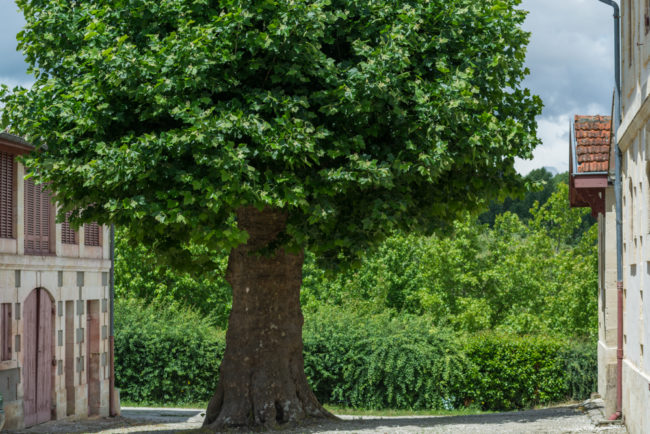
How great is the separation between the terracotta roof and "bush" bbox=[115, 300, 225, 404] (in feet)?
51.8

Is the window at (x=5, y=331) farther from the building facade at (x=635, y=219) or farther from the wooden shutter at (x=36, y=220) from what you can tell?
the building facade at (x=635, y=219)

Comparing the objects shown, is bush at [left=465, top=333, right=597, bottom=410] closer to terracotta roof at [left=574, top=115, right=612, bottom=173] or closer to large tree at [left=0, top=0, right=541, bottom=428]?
terracotta roof at [left=574, top=115, right=612, bottom=173]

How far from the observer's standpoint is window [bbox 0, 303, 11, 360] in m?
18.8

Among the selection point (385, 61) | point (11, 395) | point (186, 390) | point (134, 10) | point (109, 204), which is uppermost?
point (134, 10)

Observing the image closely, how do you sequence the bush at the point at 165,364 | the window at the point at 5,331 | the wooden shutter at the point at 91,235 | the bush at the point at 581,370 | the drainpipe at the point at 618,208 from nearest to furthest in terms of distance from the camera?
1. the drainpipe at the point at 618,208
2. the window at the point at 5,331
3. the wooden shutter at the point at 91,235
4. the bush at the point at 581,370
5. the bush at the point at 165,364

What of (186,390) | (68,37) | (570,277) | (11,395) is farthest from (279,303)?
(570,277)

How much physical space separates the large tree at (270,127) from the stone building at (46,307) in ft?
17.4

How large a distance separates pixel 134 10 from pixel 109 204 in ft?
9.93

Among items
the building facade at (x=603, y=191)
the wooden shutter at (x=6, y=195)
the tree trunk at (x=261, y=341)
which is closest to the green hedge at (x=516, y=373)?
the building facade at (x=603, y=191)

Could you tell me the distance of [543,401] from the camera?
2556cm

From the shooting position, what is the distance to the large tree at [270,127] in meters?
12.7

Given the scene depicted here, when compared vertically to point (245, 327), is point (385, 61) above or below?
above

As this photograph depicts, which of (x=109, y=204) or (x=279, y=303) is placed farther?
(x=279, y=303)

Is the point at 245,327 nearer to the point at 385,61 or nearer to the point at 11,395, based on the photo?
the point at 385,61
